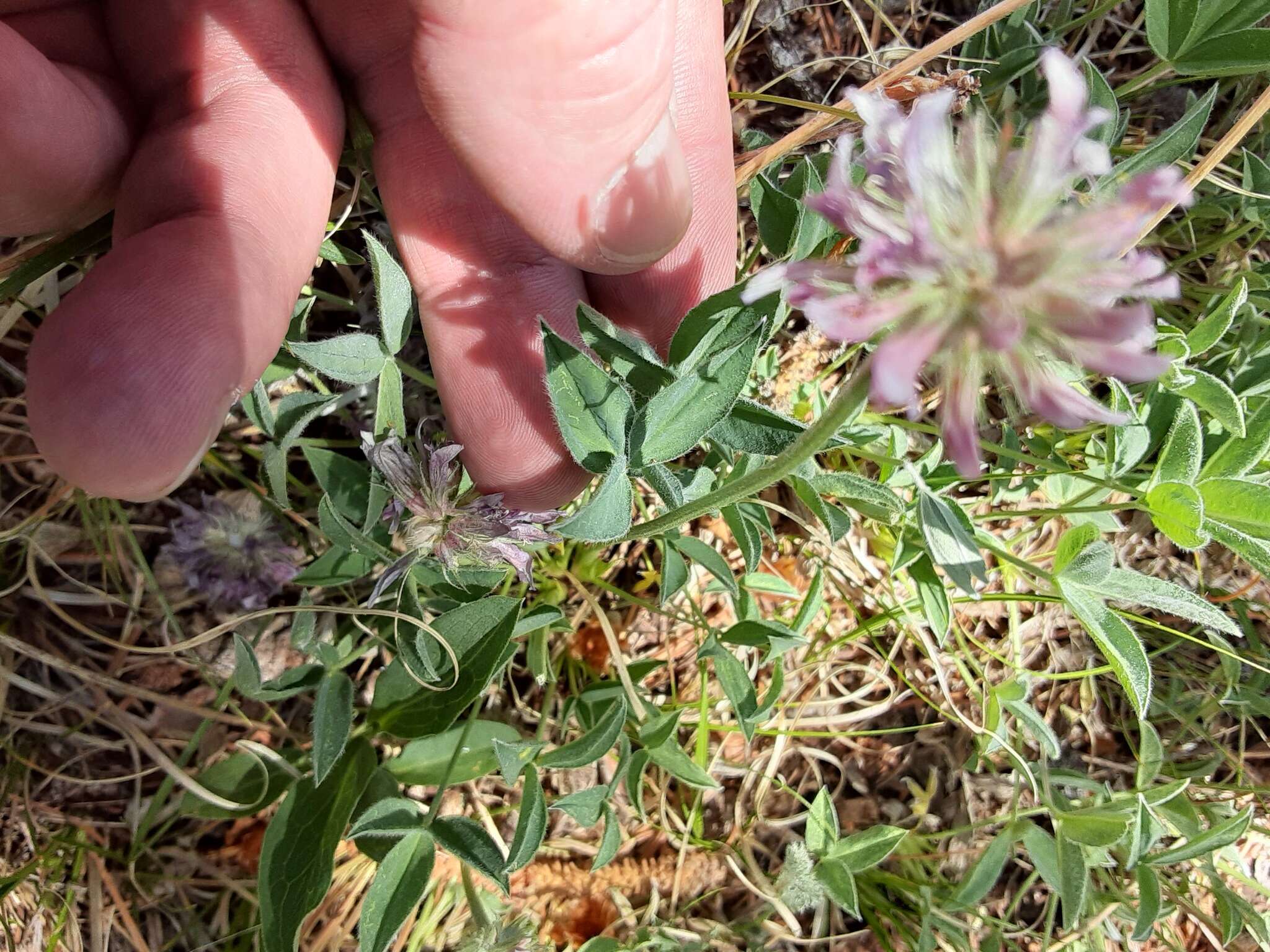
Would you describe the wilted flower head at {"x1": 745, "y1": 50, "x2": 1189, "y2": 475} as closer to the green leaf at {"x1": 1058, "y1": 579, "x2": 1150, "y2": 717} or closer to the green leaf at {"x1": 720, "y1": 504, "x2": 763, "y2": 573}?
the green leaf at {"x1": 1058, "y1": 579, "x2": 1150, "y2": 717}

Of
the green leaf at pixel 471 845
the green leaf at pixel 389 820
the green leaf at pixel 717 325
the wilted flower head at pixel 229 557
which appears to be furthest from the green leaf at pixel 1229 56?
the wilted flower head at pixel 229 557

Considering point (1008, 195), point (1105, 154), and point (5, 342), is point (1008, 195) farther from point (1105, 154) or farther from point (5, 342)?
point (5, 342)

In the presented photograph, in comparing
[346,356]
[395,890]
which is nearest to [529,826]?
[395,890]

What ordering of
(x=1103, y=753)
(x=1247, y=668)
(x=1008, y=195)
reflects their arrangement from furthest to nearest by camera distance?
(x=1103, y=753), (x=1247, y=668), (x=1008, y=195)

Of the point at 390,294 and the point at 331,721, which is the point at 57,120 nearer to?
the point at 390,294

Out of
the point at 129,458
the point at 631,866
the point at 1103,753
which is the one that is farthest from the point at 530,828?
the point at 1103,753

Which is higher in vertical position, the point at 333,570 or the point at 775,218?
the point at 775,218
